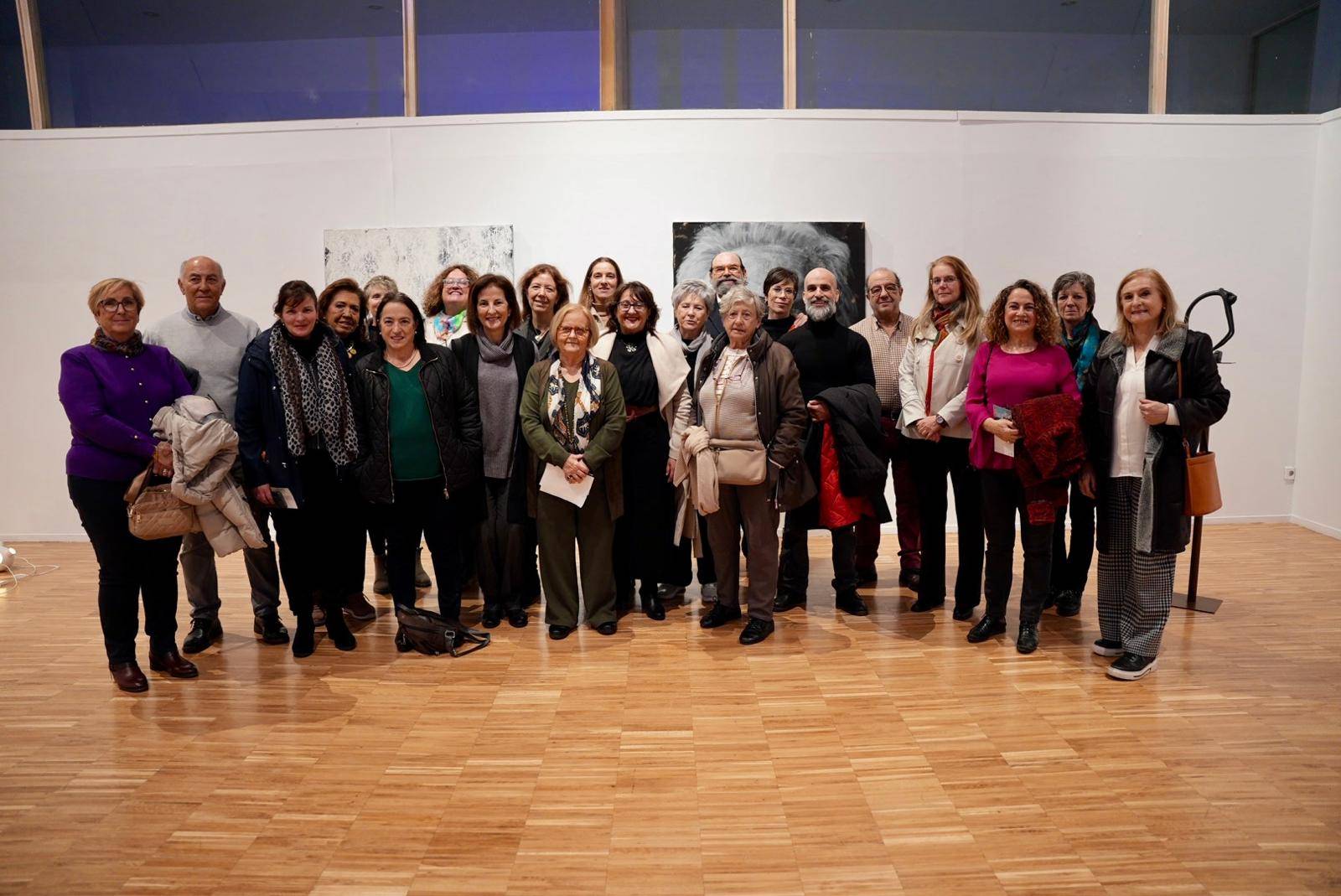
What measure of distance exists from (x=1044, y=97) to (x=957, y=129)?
727mm

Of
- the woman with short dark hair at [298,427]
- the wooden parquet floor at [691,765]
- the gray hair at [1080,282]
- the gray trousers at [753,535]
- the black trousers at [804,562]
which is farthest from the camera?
the black trousers at [804,562]

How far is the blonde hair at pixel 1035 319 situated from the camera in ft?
14.2

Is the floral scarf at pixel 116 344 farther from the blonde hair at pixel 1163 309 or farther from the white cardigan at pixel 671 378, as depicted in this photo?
the blonde hair at pixel 1163 309

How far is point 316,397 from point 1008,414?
123 inches

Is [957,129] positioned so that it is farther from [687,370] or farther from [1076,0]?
[687,370]

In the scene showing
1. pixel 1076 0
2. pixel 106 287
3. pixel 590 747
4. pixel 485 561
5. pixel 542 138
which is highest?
pixel 1076 0

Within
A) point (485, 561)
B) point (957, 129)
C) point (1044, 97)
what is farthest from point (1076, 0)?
point (485, 561)

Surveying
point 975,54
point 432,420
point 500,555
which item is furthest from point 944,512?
point 975,54

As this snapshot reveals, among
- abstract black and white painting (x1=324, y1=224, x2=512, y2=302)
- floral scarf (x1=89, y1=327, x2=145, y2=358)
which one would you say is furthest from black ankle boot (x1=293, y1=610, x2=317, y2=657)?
abstract black and white painting (x1=324, y1=224, x2=512, y2=302)

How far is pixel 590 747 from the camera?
357cm

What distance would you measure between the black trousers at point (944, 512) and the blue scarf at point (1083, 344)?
25.2 inches

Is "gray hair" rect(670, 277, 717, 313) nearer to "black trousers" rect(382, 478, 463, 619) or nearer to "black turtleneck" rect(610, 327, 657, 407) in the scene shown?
"black turtleneck" rect(610, 327, 657, 407)

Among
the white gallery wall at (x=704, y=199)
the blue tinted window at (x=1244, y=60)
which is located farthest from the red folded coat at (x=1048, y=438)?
the blue tinted window at (x=1244, y=60)

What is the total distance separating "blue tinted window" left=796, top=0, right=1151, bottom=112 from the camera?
22.9 feet
